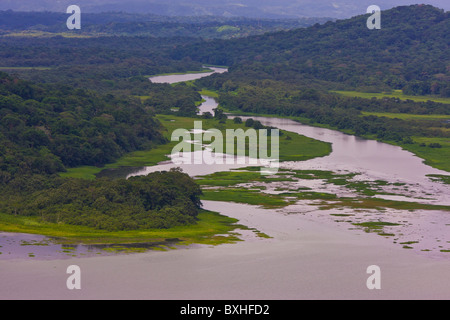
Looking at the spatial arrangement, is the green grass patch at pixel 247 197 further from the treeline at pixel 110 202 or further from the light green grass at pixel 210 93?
the light green grass at pixel 210 93

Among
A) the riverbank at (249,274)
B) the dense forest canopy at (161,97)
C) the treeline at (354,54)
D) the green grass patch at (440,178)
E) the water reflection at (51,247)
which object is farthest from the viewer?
the treeline at (354,54)

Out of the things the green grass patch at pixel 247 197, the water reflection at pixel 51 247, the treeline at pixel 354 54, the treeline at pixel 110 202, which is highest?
the treeline at pixel 354 54

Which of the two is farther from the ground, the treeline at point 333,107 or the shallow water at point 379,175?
the treeline at point 333,107

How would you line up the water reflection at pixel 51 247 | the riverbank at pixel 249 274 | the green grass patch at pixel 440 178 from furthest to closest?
the green grass patch at pixel 440 178, the water reflection at pixel 51 247, the riverbank at pixel 249 274

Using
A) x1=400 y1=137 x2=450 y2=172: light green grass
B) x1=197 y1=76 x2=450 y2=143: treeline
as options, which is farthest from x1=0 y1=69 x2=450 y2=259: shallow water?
x1=197 y1=76 x2=450 y2=143: treeline

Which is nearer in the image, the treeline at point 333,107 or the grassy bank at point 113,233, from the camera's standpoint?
the grassy bank at point 113,233

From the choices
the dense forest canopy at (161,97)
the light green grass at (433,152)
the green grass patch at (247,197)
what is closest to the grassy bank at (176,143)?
the dense forest canopy at (161,97)

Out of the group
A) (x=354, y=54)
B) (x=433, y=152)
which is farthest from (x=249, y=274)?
(x=354, y=54)

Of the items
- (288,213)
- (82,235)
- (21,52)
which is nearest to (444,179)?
(288,213)
